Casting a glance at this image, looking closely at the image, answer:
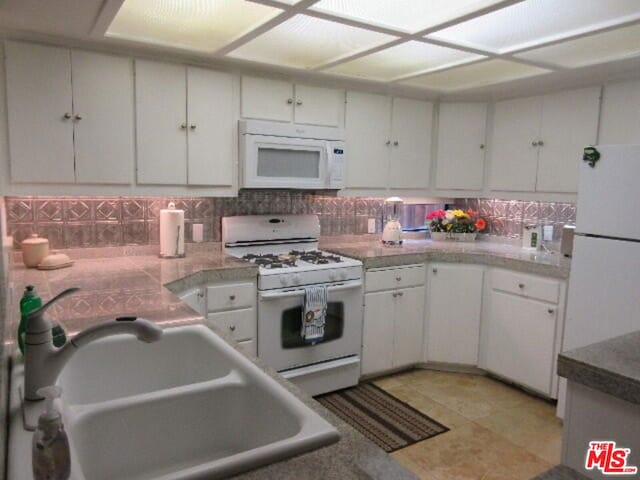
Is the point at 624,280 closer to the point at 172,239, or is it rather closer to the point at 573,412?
the point at 573,412

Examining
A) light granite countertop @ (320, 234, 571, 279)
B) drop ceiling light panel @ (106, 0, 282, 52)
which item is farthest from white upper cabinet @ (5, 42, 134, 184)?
light granite countertop @ (320, 234, 571, 279)

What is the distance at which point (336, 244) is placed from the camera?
3814mm

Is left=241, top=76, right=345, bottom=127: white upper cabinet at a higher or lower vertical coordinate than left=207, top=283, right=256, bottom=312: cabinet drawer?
higher

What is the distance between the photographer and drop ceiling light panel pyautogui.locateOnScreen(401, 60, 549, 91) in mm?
3064

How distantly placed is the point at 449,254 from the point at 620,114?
140 centimetres

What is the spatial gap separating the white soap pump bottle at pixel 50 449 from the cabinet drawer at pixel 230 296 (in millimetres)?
1926

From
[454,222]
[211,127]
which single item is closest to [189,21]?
[211,127]

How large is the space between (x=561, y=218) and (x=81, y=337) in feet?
11.7

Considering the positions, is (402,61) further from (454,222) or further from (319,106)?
(454,222)

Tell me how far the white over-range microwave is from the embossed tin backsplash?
29 centimetres

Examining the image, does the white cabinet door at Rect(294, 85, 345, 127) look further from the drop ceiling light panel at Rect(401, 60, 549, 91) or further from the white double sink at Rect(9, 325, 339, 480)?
the white double sink at Rect(9, 325, 339, 480)

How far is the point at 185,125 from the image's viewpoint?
2891 millimetres

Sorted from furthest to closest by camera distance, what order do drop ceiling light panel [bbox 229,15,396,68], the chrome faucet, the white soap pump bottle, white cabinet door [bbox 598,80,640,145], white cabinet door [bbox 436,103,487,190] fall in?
white cabinet door [bbox 436,103,487,190]
white cabinet door [bbox 598,80,640,145]
drop ceiling light panel [bbox 229,15,396,68]
the chrome faucet
the white soap pump bottle

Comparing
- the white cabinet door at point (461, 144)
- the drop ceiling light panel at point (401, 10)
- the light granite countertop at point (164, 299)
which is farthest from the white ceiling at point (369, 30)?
the light granite countertop at point (164, 299)
